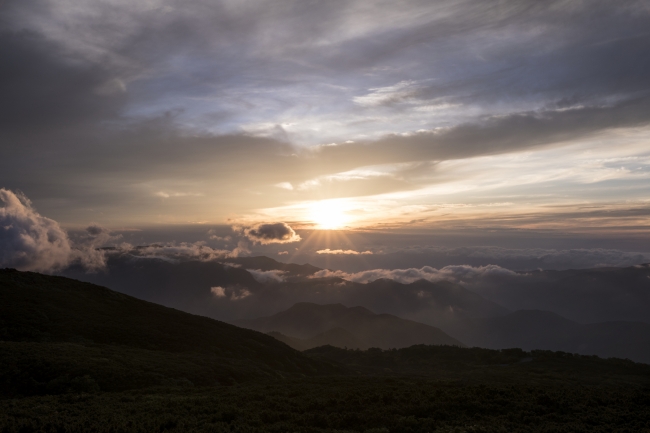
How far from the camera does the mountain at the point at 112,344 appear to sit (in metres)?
42.8

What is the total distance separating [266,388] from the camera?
139ft

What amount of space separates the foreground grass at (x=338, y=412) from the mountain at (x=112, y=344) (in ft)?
34.5

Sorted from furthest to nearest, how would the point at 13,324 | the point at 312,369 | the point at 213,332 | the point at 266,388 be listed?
the point at 213,332
the point at 312,369
the point at 13,324
the point at 266,388

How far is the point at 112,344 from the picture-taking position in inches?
2552

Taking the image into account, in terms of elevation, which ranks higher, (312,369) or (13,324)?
(13,324)

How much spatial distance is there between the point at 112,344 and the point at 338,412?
2108 inches

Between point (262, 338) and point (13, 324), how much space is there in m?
52.9

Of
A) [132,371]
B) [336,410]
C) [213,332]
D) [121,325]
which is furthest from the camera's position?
[213,332]

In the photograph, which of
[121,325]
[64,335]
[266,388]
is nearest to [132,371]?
[266,388]

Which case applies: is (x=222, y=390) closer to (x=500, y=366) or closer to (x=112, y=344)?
(x=112, y=344)

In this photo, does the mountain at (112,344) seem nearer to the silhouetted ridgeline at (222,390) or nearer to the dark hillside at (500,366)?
the silhouetted ridgeline at (222,390)

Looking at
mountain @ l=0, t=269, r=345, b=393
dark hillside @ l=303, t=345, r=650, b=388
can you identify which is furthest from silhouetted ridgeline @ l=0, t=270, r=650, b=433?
dark hillside @ l=303, t=345, r=650, b=388

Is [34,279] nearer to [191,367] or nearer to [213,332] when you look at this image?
[213,332]

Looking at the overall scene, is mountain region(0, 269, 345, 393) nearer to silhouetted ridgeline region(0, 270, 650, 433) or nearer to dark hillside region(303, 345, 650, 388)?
silhouetted ridgeline region(0, 270, 650, 433)
